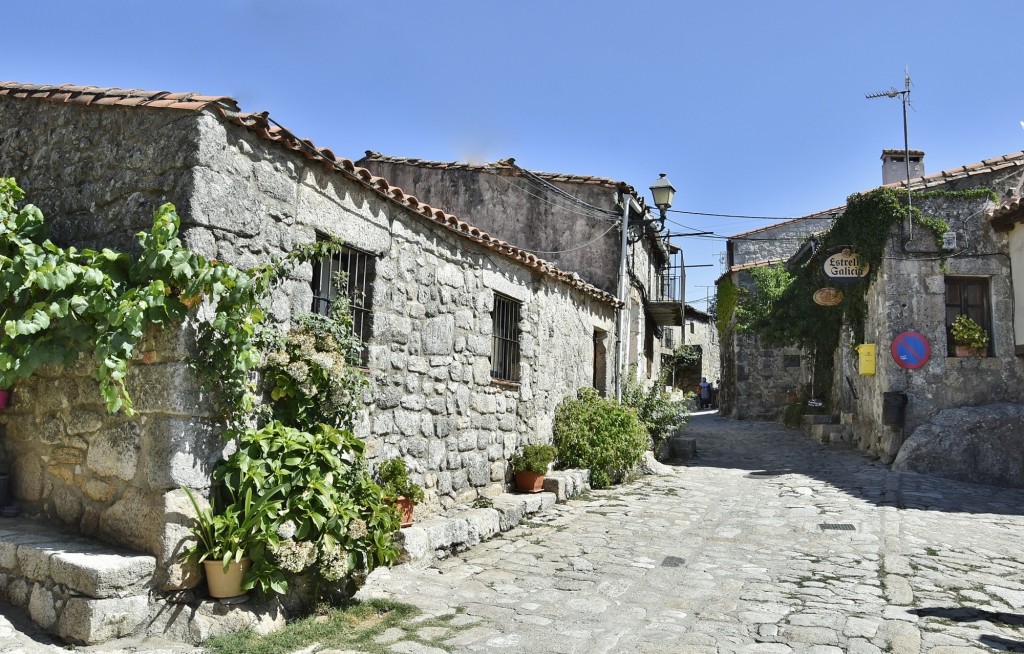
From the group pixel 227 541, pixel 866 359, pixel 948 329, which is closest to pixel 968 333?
pixel 948 329

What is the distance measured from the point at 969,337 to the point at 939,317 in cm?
52

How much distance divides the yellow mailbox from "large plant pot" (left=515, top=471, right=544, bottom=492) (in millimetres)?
6861

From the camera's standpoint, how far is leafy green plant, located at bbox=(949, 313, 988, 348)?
37.2ft

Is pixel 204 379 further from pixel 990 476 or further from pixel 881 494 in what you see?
pixel 990 476

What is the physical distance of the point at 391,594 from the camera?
4.98 meters

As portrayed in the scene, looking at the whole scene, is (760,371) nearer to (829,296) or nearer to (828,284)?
(828,284)

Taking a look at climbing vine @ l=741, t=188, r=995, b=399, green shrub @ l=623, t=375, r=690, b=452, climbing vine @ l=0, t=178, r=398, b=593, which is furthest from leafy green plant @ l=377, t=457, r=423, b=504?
climbing vine @ l=741, t=188, r=995, b=399

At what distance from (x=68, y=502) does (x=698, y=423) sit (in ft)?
58.1

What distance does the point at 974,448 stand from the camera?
10688 mm

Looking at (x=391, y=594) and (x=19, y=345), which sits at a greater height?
(x=19, y=345)

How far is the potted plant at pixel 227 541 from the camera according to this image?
4.12 metres

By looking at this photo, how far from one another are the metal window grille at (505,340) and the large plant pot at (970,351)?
724 cm

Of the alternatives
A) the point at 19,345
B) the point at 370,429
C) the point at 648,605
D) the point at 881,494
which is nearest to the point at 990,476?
the point at 881,494

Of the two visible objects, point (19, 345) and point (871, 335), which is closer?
point (19, 345)
